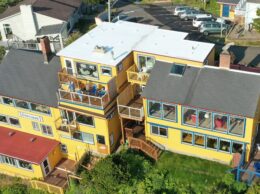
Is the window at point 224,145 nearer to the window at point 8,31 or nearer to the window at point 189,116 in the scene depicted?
the window at point 189,116

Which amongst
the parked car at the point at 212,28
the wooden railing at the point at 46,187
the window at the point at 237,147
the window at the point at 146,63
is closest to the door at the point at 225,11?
the parked car at the point at 212,28

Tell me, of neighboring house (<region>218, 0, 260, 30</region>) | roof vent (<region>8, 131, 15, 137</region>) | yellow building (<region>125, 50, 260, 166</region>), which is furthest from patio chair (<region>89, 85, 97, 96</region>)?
neighboring house (<region>218, 0, 260, 30</region>)

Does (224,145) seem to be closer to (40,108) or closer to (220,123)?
(220,123)

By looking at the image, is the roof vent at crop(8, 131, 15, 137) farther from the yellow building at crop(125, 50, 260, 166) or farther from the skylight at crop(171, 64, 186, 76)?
the skylight at crop(171, 64, 186, 76)

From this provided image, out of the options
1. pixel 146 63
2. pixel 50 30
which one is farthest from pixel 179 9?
pixel 146 63

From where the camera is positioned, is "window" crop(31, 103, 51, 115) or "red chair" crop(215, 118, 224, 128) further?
"window" crop(31, 103, 51, 115)

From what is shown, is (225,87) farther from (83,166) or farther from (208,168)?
(83,166)
